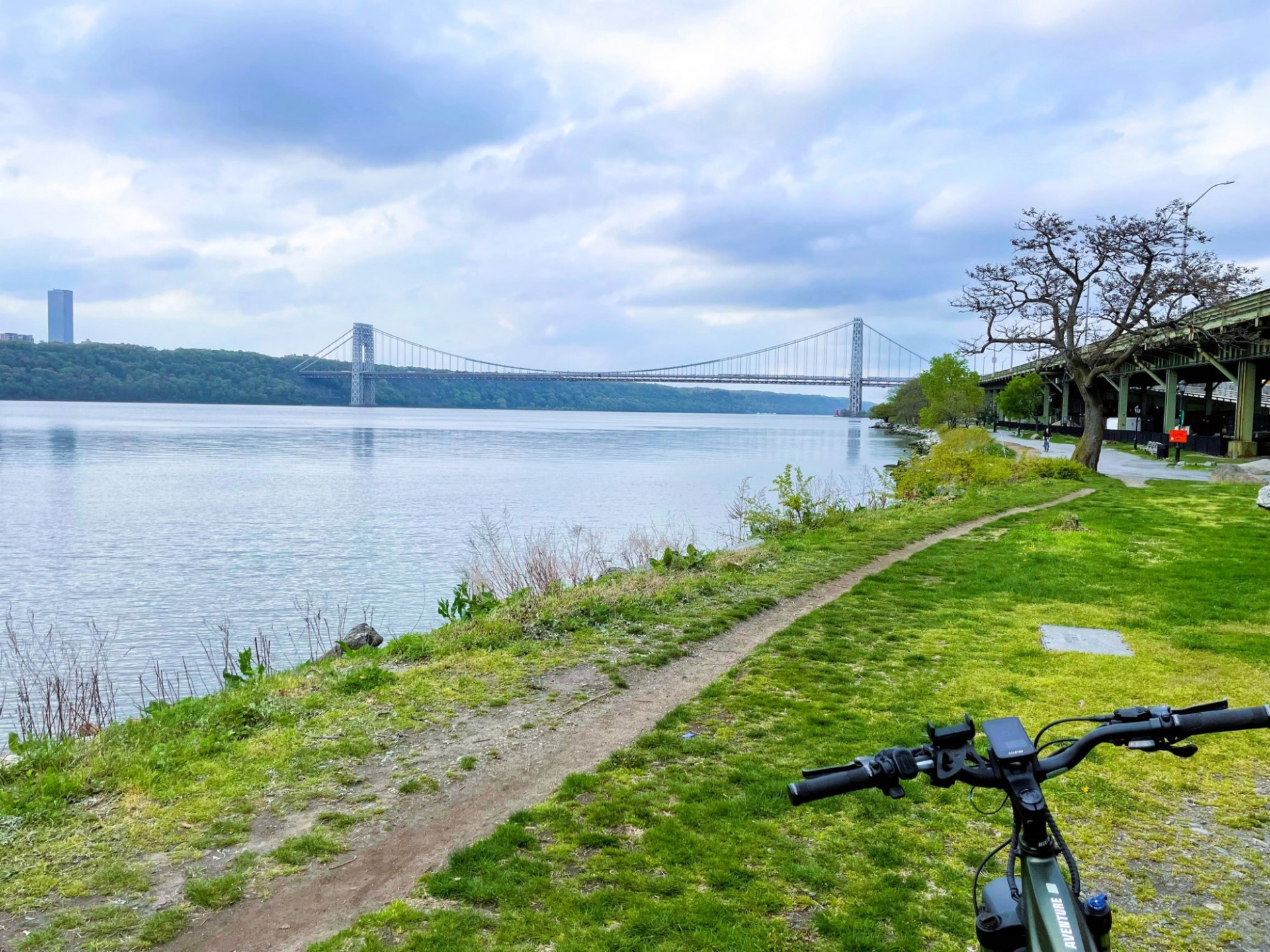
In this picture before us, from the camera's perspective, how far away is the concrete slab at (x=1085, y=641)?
7.62 meters

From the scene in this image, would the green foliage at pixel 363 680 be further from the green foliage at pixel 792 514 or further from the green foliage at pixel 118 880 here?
the green foliage at pixel 792 514

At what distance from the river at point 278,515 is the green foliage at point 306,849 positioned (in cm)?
558

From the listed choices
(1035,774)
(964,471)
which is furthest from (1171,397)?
(1035,774)

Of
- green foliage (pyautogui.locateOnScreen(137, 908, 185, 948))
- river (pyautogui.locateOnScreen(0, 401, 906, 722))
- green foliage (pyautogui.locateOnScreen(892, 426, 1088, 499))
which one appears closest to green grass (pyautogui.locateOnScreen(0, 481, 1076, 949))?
green foliage (pyautogui.locateOnScreen(137, 908, 185, 948))

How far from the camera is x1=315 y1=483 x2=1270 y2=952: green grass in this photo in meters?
3.62

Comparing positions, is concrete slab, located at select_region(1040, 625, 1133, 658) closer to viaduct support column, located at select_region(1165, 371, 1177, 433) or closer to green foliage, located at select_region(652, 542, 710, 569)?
green foliage, located at select_region(652, 542, 710, 569)

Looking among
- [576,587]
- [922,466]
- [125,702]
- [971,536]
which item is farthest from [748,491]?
[125,702]

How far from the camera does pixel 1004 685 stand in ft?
21.9

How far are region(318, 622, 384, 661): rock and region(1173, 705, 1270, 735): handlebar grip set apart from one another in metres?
7.46

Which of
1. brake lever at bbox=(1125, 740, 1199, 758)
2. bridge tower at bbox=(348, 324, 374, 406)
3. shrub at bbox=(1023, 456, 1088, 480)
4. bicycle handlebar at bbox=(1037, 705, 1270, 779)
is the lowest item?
shrub at bbox=(1023, 456, 1088, 480)

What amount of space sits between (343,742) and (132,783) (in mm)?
1138

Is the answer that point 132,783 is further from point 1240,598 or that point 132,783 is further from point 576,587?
point 1240,598

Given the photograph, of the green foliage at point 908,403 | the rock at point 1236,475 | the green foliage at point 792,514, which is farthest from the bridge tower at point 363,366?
the green foliage at point 792,514

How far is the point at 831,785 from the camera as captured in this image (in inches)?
75.3
